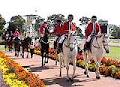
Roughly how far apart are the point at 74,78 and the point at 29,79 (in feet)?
12.9

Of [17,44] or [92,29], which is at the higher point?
[92,29]

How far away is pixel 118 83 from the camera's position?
14.8 m

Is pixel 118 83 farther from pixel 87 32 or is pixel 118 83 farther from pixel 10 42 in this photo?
pixel 10 42

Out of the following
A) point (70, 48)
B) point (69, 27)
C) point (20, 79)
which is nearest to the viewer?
point (20, 79)

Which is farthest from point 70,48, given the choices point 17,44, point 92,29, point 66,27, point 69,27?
point 17,44

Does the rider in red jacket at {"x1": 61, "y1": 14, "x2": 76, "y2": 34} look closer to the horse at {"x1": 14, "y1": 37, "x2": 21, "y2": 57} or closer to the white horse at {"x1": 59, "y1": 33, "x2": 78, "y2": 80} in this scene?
the white horse at {"x1": 59, "y1": 33, "x2": 78, "y2": 80}

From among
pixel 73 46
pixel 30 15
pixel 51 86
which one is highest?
pixel 30 15

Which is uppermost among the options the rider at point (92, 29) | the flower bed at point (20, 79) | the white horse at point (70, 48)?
the rider at point (92, 29)

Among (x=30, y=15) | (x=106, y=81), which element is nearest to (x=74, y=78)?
(x=106, y=81)

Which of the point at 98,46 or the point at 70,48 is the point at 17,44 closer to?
the point at 98,46

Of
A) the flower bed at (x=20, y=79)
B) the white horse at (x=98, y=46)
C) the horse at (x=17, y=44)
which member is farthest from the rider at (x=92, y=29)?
the horse at (x=17, y=44)

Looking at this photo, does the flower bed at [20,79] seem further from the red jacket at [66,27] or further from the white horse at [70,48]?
the red jacket at [66,27]

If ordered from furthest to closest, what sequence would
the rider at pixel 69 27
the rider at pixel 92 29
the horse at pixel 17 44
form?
the horse at pixel 17 44 < the rider at pixel 92 29 < the rider at pixel 69 27

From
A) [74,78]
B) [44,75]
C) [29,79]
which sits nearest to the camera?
[29,79]
